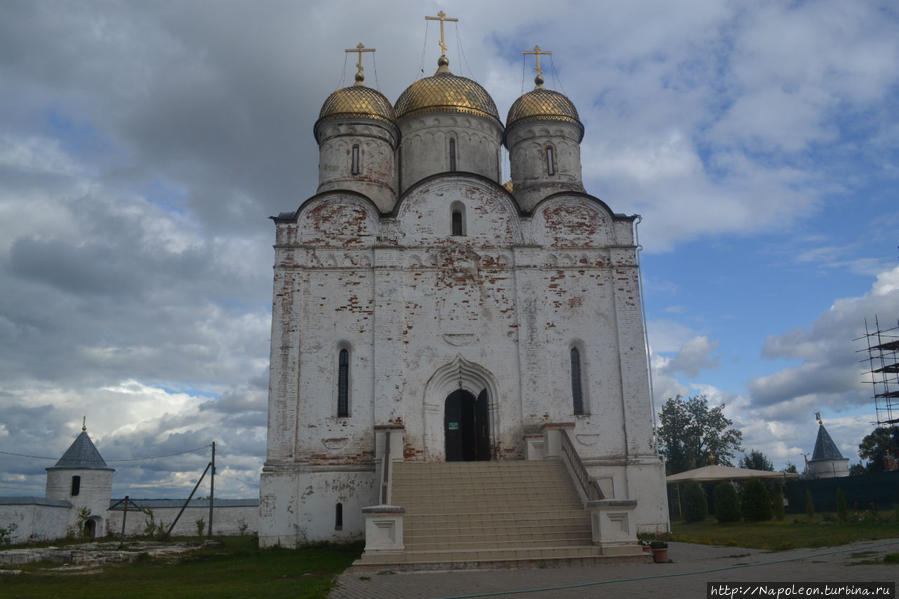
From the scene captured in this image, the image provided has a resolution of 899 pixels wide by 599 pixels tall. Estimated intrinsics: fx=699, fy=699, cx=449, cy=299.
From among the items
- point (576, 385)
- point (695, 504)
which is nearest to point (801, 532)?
point (576, 385)

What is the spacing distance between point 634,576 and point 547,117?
1558 cm

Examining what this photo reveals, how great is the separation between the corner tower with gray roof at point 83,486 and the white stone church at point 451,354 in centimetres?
1801

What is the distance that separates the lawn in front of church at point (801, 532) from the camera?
527 inches

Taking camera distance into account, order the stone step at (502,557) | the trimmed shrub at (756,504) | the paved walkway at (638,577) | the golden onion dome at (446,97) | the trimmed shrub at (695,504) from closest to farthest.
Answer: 1. the paved walkway at (638,577)
2. the stone step at (502,557)
3. the trimmed shrub at (756,504)
4. the golden onion dome at (446,97)
5. the trimmed shrub at (695,504)

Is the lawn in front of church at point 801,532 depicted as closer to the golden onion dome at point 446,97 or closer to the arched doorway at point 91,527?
the golden onion dome at point 446,97

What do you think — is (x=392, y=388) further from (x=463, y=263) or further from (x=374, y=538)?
(x=374, y=538)

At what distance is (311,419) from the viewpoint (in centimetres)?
1686

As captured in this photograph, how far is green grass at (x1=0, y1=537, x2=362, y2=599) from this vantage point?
9152mm

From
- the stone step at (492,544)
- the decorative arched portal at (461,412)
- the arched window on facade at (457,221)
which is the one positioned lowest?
the stone step at (492,544)

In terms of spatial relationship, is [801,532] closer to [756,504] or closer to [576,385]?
[756,504]

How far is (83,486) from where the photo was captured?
2994 centimetres

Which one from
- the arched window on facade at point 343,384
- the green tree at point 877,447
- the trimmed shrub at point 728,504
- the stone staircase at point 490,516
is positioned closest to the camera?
the stone staircase at point 490,516


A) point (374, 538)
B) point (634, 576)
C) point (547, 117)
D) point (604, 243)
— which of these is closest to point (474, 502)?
point (374, 538)

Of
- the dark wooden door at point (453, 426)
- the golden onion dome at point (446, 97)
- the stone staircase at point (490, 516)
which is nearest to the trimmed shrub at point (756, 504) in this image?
the stone staircase at point (490, 516)
